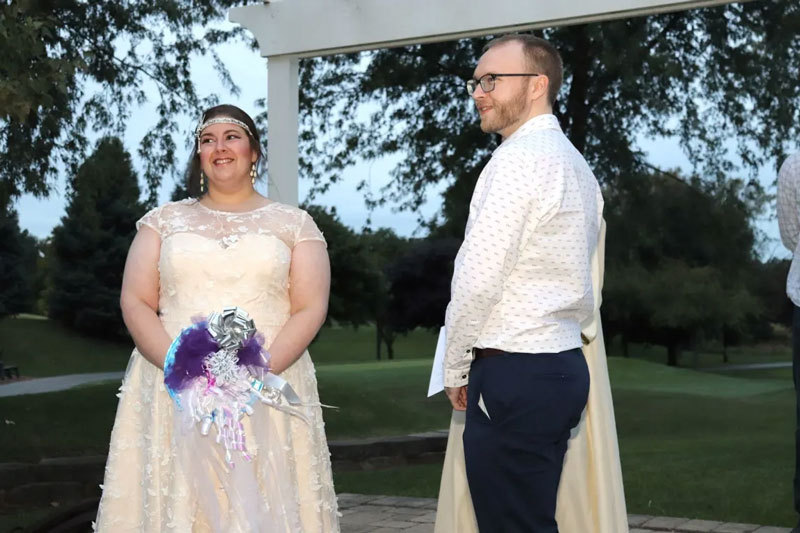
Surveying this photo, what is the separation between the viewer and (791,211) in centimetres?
436

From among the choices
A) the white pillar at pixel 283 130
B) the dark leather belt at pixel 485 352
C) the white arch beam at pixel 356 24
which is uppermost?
the white arch beam at pixel 356 24

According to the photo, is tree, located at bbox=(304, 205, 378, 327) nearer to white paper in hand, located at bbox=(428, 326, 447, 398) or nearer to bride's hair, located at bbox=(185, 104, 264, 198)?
bride's hair, located at bbox=(185, 104, 264, 198)

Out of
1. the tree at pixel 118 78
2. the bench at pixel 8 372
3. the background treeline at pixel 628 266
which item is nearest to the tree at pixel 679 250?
the background treeline at pixel 628 266

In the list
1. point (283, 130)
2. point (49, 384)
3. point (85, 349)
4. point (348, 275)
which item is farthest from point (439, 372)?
point (85, 349)

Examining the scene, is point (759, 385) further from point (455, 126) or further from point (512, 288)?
point (512, 288)

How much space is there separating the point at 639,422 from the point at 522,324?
37.3 feet

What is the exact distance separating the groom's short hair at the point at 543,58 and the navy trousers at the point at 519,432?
0.73m

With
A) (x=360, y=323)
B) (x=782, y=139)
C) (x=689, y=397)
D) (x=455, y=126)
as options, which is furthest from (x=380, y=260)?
(x=782, y=139)

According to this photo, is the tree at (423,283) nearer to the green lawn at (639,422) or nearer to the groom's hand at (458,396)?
the green lawn at (639,422)

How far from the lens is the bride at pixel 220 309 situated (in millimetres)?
3205

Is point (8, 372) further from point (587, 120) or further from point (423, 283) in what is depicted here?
point (587, 120)

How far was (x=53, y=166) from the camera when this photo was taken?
9.66 metres
